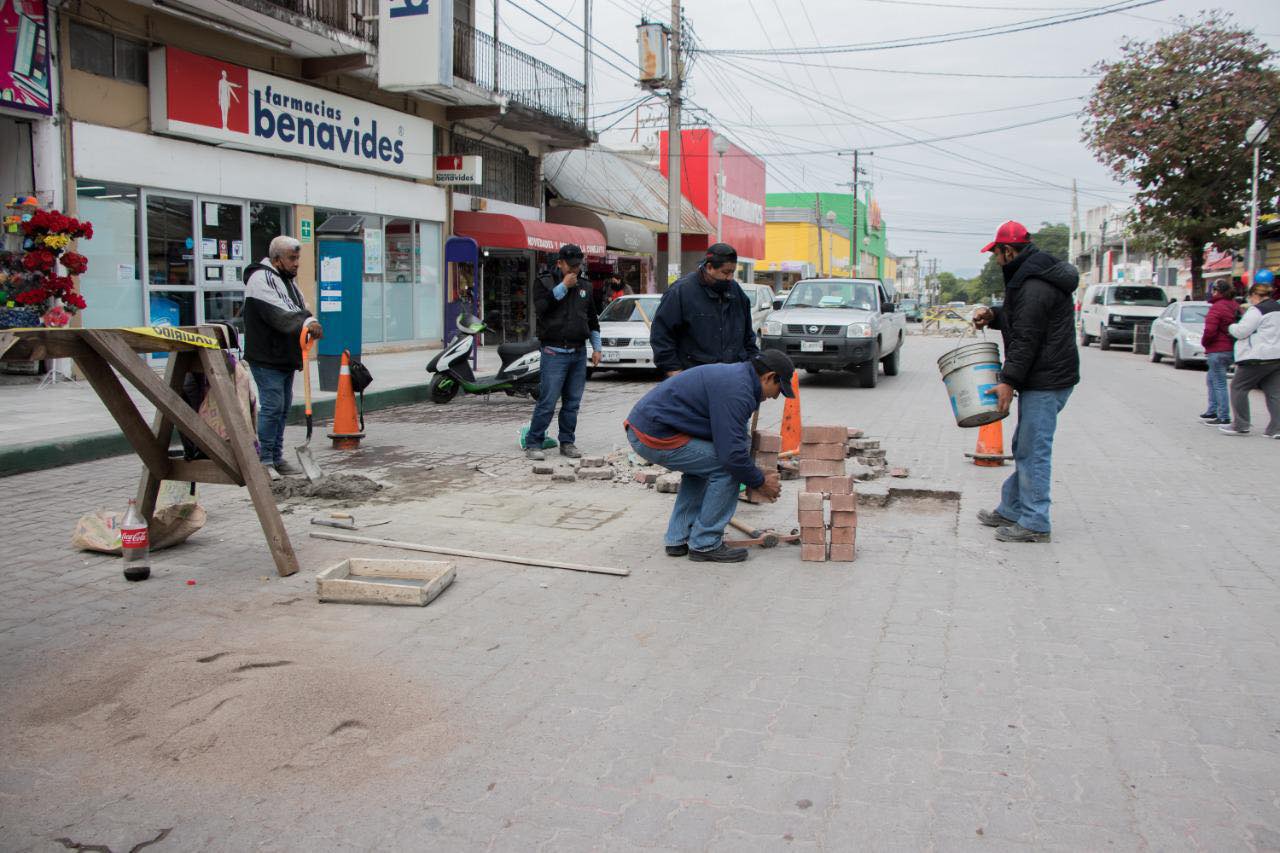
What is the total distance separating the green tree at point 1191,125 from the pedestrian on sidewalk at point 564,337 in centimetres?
2382

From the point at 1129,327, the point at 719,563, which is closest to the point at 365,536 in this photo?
the point at 719,563

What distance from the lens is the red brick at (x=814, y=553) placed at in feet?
18.6

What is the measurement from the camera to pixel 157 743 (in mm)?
3330

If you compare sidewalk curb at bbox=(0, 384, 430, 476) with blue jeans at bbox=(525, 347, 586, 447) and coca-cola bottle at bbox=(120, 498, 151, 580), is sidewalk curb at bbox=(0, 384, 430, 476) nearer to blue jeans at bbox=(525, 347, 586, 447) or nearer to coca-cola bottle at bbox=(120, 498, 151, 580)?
blue jeans at bbox=(525, 347, 586, 447)

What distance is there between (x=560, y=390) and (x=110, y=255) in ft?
26.6

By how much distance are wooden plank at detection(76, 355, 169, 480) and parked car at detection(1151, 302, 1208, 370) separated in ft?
66.8

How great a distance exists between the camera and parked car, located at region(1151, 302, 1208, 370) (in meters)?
21.0

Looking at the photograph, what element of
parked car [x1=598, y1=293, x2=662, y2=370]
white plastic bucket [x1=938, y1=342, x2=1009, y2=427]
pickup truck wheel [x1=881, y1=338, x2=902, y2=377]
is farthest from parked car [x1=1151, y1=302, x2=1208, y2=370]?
white plastic bucket [x1=938, y1=342, x2=1009, y2=427]

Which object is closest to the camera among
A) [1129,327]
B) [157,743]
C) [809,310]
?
[157,743]

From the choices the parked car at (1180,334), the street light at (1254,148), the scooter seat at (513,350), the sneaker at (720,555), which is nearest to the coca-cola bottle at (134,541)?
the sneaker at (720,555)

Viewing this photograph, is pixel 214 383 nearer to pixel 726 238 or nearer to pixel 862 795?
pixel 862 795

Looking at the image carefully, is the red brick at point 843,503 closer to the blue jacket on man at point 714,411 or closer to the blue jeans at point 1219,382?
the blue jacket on man at point 714,411

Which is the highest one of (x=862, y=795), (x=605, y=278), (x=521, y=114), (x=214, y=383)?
(x=521, y=114)

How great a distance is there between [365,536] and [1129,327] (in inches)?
1078
